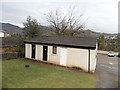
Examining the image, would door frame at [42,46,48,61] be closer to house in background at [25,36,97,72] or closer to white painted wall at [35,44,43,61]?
house in background at [25,36,97,72]

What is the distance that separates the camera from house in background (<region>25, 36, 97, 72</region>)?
1556 centimetres

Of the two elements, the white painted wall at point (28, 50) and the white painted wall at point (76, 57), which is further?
the white painted wall at point (28, 50)

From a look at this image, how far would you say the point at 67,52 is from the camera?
56.4ft

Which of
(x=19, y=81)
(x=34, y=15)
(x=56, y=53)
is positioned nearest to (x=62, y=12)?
(x=34, y=15)

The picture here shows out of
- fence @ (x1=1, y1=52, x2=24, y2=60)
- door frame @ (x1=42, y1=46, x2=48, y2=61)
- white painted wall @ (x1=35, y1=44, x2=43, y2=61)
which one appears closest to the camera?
door frame @ (x1=42, y1=46, x2=48, y2=61)

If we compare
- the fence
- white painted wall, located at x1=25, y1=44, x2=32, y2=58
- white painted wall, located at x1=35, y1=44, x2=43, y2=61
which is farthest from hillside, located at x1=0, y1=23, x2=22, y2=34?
white painted wall, located at x1=35, y1=44, x2=43, y2=61

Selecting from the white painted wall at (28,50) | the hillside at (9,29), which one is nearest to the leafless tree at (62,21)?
the white painted wall at (28,50)

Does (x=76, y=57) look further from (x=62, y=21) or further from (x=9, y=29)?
(x=9, y=29)

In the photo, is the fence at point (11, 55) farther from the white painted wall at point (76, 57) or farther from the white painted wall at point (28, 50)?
the white painted wall at point (76, 57)

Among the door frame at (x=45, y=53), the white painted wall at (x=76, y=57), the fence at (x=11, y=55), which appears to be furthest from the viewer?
the fence at (x=11, y=55)

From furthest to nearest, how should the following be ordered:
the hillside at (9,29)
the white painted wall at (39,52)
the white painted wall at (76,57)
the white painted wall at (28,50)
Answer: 1. the hillside at (9,29)
2. the white painted wall at (28,50)
3. the white painted wall at (39,52)
4. the white painted wall at (76,57)

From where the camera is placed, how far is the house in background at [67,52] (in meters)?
15.6

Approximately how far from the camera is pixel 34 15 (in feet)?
122

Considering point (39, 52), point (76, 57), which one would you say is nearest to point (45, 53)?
point (39, 52)
